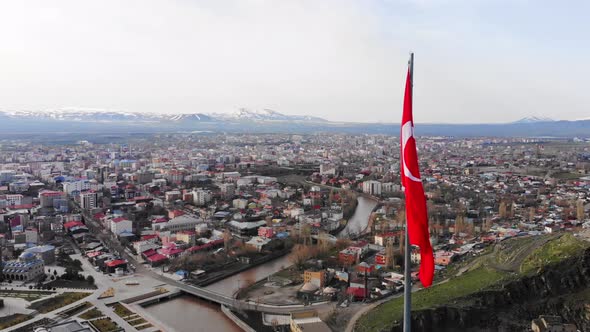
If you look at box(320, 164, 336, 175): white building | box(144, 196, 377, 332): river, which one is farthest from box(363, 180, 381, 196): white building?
box(144, 196, 377, 332): river

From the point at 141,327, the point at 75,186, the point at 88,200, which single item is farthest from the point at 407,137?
the point at 75,186

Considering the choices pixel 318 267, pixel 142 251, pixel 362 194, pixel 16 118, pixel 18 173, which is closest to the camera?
pixel 318 267

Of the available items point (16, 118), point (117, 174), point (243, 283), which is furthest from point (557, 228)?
point (16, 118)

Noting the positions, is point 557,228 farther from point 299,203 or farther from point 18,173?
point 18,173

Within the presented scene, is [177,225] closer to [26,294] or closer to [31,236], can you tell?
[31,236]

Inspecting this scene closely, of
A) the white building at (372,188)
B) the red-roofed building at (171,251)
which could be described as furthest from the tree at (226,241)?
the white building at (372,188)

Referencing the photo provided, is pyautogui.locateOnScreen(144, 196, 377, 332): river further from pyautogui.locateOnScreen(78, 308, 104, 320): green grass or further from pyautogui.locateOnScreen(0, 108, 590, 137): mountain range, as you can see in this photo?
pyautogui.locateOnScreen(0, 108, 590, 137): mountain range
